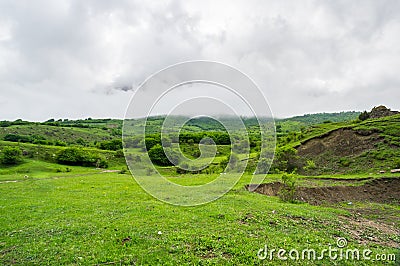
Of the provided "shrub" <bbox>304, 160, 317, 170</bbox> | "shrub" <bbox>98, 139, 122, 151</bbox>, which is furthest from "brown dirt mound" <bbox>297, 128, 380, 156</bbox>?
"shrub" <bbox>98, 139, 122, 151</bbox>

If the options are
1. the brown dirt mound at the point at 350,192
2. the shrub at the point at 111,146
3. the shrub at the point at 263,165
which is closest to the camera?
the brown dirt mound at the point at 350,192

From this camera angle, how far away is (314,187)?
2711cm

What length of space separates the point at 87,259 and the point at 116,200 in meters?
11.9

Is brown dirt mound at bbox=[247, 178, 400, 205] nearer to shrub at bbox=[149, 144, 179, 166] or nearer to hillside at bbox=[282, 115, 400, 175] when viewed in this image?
hillside at bbox=[282, 115, 400, 175]

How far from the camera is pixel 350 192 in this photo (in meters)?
26.6

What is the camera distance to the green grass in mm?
9445

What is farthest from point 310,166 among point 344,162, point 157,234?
point 157,234

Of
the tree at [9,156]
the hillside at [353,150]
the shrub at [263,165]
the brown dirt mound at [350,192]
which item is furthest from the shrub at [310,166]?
the tree at [9,156]

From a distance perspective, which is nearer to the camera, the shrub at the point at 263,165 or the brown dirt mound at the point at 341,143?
the shrub at the point at 263,165

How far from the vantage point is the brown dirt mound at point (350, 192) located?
24547 millimetres

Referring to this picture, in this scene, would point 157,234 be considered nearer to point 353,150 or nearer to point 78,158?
point 353,150

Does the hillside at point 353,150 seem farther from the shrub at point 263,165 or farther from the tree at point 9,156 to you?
the tree at point 9,156

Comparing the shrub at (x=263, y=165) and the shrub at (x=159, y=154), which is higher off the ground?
the shrub at (x=159, y=154)

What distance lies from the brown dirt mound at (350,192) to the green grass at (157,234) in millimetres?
7359
